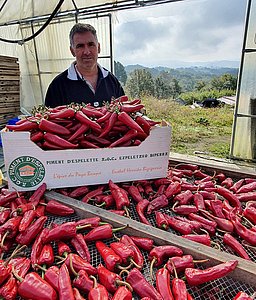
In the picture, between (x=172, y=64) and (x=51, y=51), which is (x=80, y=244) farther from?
(x=172, y=64)

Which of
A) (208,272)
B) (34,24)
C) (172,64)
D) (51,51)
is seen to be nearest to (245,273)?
(208,272)

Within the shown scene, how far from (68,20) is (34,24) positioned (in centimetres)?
141

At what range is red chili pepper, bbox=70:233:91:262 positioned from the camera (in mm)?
1214

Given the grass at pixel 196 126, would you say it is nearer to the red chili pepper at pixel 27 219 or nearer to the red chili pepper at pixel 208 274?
the red chili pepper at pixel 208 274

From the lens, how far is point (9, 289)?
100cm

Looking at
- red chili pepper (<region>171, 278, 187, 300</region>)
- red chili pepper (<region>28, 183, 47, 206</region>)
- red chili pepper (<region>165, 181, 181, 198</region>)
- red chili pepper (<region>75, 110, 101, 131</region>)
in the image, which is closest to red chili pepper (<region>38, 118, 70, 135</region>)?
red chili pepper (<region>75, 110, 101, 131</region>)

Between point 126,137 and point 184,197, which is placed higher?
point 126,137

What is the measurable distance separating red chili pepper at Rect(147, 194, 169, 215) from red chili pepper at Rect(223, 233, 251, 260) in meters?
0.41

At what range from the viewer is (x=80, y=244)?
1265 mm

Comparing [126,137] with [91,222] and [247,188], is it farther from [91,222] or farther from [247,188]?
[247,188]

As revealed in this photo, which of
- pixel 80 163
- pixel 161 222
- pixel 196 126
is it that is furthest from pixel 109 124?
pixel 196 126

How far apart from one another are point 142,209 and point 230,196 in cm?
61

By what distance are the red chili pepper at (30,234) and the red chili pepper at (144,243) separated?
1.64 feet

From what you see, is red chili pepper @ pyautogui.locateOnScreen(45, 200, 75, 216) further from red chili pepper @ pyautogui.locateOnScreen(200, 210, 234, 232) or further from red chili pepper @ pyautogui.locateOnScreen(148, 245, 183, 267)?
red chili pepper @ pyautogui.locateOnScreen(200, 210, 234, 232)
